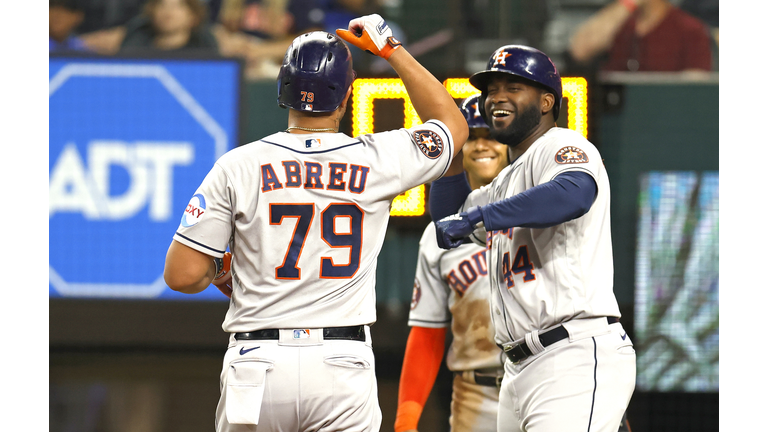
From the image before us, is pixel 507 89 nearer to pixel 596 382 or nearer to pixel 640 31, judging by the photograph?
pixel 596 382

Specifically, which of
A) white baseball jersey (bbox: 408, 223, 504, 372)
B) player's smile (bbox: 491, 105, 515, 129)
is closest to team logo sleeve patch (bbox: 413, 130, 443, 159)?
player's smile (bbox: 491, 105, 515, 129)

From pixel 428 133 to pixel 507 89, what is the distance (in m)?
0.38

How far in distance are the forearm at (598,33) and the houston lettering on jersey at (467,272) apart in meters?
3.19

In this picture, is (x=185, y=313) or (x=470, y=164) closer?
(x=470, y=164)

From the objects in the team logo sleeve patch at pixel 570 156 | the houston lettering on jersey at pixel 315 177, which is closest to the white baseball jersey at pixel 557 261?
the team logo sleeve patch at pixel 570 156

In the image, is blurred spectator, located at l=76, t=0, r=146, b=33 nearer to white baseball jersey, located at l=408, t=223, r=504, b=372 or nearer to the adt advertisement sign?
the adt advertisement sign

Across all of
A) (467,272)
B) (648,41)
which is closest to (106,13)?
(648,41)

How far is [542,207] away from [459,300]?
1081 millimetres

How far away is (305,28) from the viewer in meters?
6.08

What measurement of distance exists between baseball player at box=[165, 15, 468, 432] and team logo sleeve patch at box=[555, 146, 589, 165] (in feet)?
1.51

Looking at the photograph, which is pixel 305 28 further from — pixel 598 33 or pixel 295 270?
pixel 295 270

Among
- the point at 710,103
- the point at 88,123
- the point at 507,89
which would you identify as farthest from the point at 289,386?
the point at 710,103

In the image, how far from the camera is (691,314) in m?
5.19

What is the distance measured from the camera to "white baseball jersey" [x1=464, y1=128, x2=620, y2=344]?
2.24m
